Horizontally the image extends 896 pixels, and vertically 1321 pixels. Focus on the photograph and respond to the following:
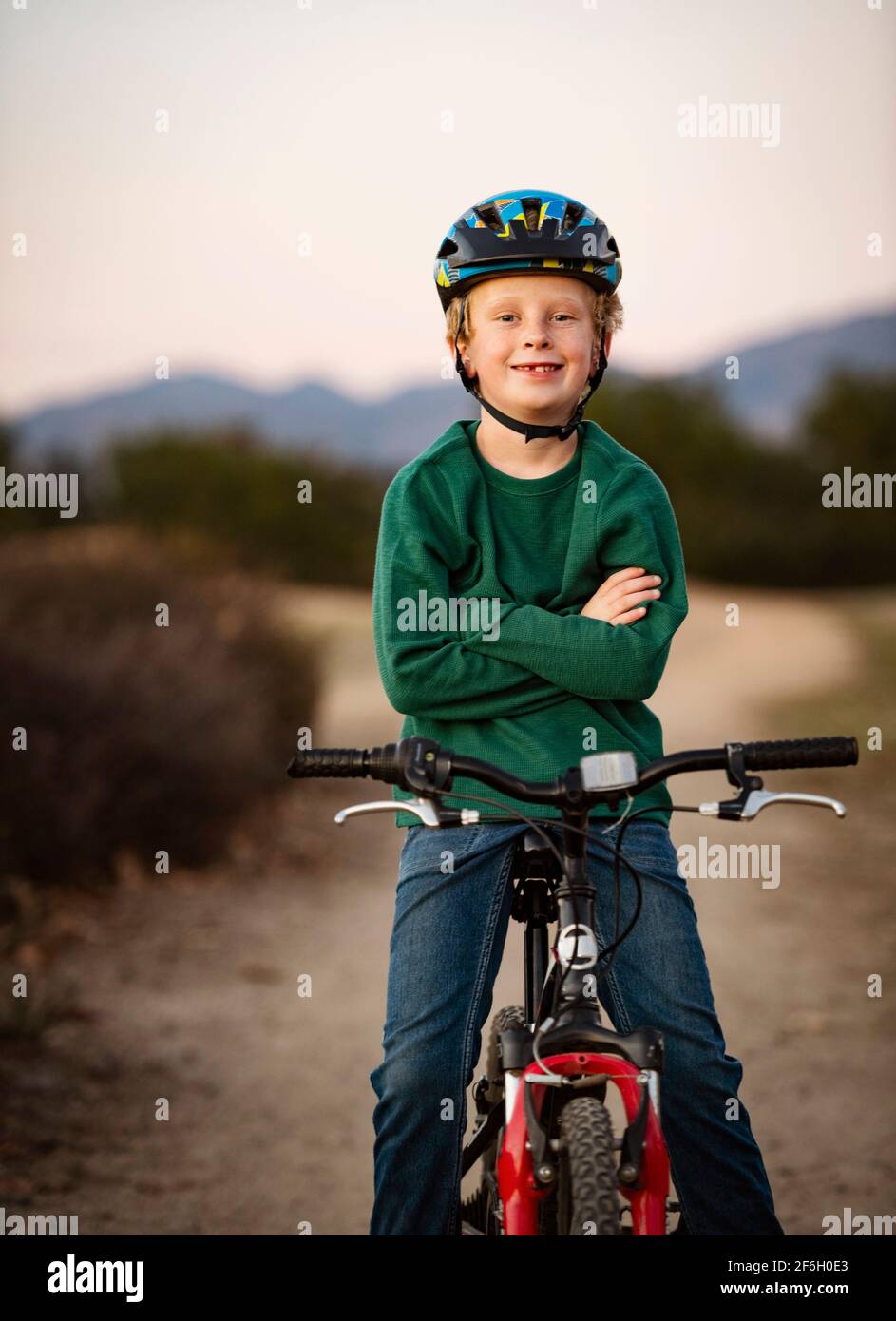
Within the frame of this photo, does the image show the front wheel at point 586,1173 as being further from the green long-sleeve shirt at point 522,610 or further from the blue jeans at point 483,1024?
the green long-sleeve shirt at point 522,610

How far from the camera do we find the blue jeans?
9.52 feet

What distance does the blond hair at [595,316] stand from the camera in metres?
3.31

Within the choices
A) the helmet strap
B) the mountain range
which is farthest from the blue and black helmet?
the mountain range

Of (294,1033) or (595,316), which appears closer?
(595,316)

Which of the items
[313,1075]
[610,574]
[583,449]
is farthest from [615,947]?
[313,1075]

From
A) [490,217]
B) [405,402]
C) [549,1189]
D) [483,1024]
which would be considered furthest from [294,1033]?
[405,402]

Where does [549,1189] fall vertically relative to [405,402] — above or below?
below

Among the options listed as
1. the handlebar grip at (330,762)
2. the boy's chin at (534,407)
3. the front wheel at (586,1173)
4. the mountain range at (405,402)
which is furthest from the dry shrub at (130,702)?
the mountain range at (405,402)

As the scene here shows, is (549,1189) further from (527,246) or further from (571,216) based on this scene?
(571,216)

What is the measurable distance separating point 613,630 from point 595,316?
765 mm

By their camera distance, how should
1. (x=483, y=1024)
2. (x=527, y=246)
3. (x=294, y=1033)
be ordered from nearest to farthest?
(x=483, y=1024) → (x=527, y=246) → (x=294, y=1033)

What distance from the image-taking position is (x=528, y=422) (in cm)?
327

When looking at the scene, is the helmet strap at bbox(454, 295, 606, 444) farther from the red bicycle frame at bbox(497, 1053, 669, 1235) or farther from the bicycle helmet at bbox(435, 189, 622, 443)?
the red bicycle frame at bbox(497, 1053, 669, 1235)

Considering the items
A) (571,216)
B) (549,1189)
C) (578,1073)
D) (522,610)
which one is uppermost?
(571,216)
